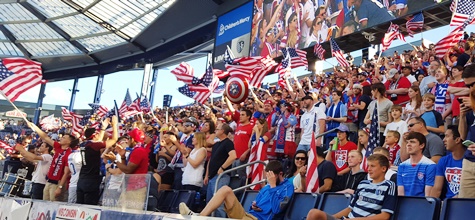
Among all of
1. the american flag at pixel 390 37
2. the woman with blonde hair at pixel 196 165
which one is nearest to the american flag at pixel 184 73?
the american flag at pixel 390 37

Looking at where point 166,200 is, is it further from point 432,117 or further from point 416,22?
point 416,22

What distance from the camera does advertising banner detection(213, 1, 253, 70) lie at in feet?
85.8

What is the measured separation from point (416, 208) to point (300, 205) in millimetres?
1845

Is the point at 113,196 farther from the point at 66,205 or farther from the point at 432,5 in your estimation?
the point at 432,5

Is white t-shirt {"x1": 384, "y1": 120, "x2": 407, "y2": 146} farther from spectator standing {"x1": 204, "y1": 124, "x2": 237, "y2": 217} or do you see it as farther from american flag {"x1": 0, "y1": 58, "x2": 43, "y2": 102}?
american flag {"x1": 0, "y1": 58, "x2": 43, "y2": 102}

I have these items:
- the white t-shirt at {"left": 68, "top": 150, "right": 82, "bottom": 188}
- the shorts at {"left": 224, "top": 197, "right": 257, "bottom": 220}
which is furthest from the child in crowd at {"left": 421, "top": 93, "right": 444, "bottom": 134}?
the white t-shirt at {"left": 68, "top": 150, "right": 82, "bottom": 188}

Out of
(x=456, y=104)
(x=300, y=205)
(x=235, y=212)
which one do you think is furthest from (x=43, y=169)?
(x=456, y=104)

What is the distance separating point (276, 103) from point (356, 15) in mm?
8181

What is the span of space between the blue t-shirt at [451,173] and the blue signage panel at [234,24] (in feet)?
67.9

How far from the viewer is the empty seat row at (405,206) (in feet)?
15.1

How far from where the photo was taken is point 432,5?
16594 millimetres

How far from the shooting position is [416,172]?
587cm

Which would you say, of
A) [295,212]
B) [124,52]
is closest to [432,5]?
[295,212]

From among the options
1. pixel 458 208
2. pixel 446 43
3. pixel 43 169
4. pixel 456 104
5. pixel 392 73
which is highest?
pixel 446 43
